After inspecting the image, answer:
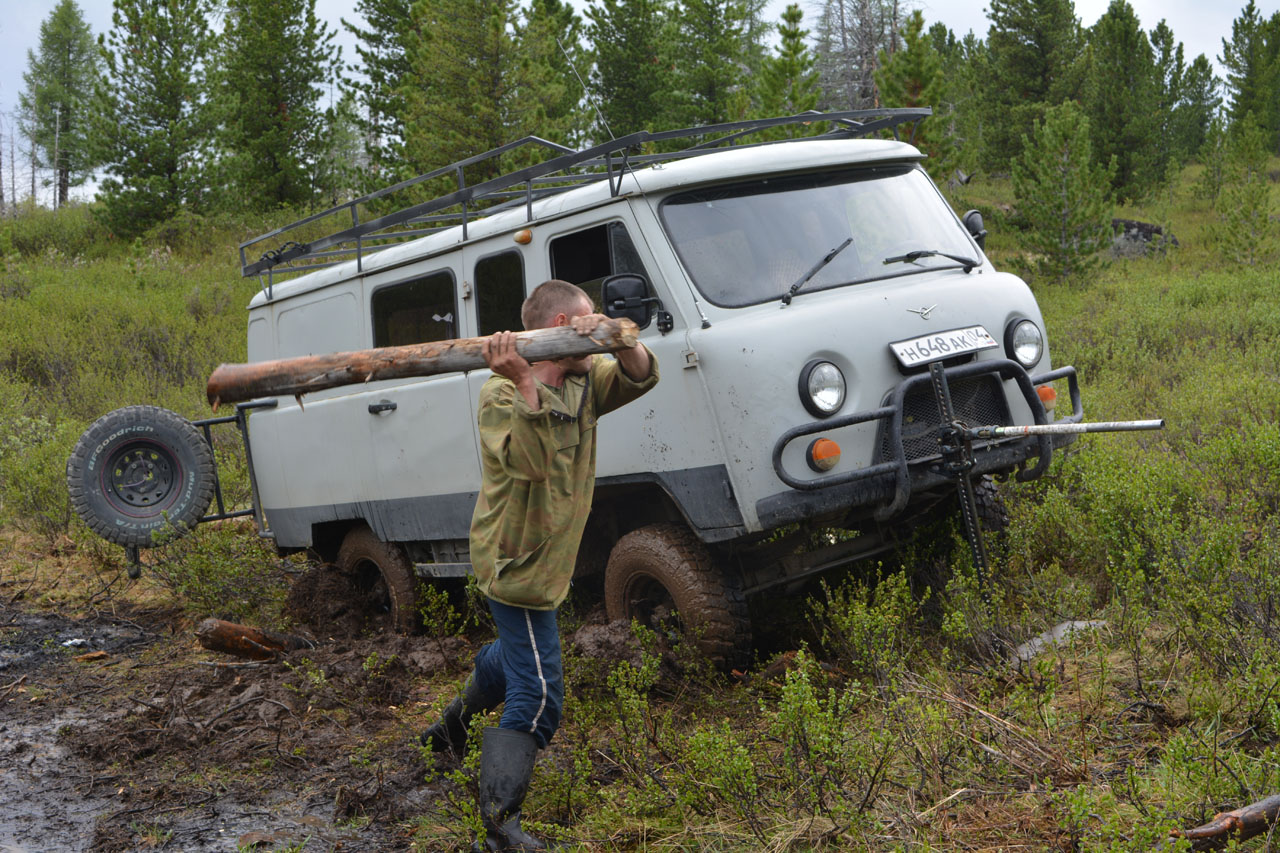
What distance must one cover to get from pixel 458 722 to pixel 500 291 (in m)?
2.37

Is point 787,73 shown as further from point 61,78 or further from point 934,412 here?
point 61,78

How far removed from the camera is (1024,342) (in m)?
4.95

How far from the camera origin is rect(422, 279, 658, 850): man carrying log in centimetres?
335

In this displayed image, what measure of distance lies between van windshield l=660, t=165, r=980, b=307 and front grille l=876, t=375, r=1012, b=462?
619 millimetres

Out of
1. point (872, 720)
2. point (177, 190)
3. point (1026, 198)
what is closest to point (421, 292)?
point (872, 720)

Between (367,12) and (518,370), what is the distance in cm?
3069

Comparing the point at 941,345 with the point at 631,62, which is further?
the point at 631,62

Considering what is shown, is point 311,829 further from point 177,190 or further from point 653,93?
point 653,93

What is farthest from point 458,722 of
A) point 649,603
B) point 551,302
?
point 551,302

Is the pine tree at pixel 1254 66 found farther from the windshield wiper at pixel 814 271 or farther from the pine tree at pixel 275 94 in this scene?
the windshield wiper at pixel 814 271

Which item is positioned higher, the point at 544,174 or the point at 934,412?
the point at 544,174

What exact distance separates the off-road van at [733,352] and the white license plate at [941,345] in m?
0.01

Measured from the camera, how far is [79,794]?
4297mm

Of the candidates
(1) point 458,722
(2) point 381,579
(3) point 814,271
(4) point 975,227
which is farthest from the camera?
(2) point 381,579
